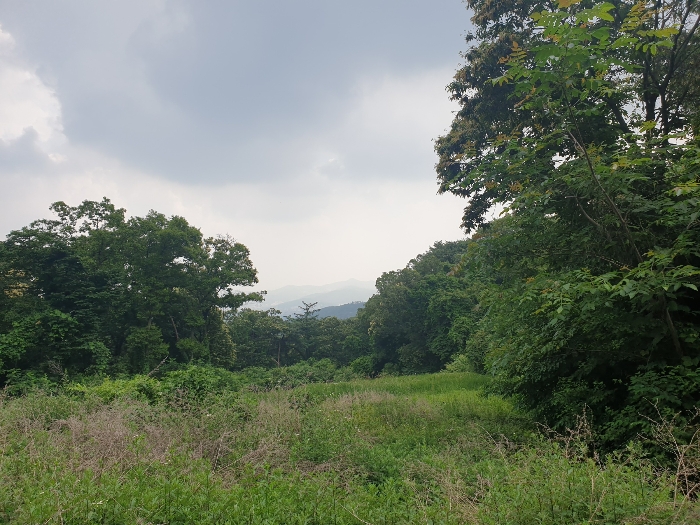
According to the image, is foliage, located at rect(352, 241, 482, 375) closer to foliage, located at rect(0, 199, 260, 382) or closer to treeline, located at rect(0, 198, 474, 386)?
treeline, located at rect(0, 198, 474, 386)

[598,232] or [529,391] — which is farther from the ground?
[598,232]

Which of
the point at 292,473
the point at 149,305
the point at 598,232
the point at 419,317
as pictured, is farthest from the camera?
the point at 419,317

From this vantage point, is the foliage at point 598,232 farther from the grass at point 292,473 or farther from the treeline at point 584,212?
the grass at point 292,473

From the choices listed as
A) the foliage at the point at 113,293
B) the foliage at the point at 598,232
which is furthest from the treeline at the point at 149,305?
the foliage at the point at 598,232

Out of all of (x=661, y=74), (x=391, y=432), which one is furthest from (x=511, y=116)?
(x=391, y=432)

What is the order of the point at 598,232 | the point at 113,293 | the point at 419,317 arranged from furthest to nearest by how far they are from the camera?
the point at 419,317
the point at 113,293
the point at 598,232

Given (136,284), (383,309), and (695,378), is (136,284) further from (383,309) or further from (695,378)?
(695,378)

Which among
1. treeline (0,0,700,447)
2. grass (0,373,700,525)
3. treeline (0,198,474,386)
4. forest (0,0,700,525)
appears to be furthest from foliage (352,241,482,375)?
grass (0,373,700,525)

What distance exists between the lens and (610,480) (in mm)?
2992

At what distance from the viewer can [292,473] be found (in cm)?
442

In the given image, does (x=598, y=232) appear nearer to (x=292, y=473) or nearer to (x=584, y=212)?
(x=584, y=212)

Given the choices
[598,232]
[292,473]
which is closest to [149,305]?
[292,473]

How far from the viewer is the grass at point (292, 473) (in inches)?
113

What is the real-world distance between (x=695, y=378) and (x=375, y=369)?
97.1 feet
